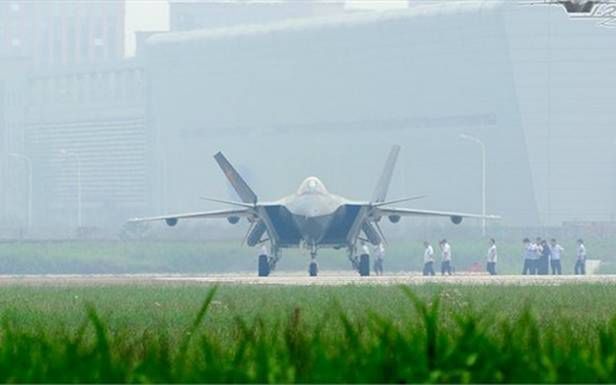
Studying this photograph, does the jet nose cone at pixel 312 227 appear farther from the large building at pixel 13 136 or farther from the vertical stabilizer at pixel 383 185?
the large building at pixel 13 136

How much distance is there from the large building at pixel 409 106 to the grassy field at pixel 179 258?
1427 inches

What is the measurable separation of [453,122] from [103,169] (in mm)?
51036

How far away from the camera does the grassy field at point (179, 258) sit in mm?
81250

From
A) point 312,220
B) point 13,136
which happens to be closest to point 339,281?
point 312,220

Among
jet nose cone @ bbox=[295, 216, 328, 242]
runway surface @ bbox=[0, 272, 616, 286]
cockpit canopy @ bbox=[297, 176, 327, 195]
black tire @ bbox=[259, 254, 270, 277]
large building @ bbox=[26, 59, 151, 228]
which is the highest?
large building @ bbox=[26, 59, 151, 228]

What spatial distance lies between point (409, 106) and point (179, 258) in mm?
54676

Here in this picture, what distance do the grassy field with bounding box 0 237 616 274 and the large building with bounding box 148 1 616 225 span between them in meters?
36.2

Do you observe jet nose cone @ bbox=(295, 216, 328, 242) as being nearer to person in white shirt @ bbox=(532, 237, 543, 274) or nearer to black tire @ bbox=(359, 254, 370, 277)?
black tire @ bbox=(359, 254, 370, 277)

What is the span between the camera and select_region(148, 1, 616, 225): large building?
417 ft

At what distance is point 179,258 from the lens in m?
86.2

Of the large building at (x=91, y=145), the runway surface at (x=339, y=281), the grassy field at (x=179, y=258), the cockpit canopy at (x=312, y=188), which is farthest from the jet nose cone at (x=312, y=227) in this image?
the large building at (x=91, y=145)

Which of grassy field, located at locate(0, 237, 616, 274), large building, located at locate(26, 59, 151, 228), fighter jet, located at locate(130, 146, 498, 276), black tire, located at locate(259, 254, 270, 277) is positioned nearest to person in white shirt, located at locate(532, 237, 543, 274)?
fighter jet, located at locate(130, 146, 498, 276)

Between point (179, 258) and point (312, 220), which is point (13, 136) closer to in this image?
point (179, 258)

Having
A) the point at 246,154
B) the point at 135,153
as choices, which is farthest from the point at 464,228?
the point at 135,153
